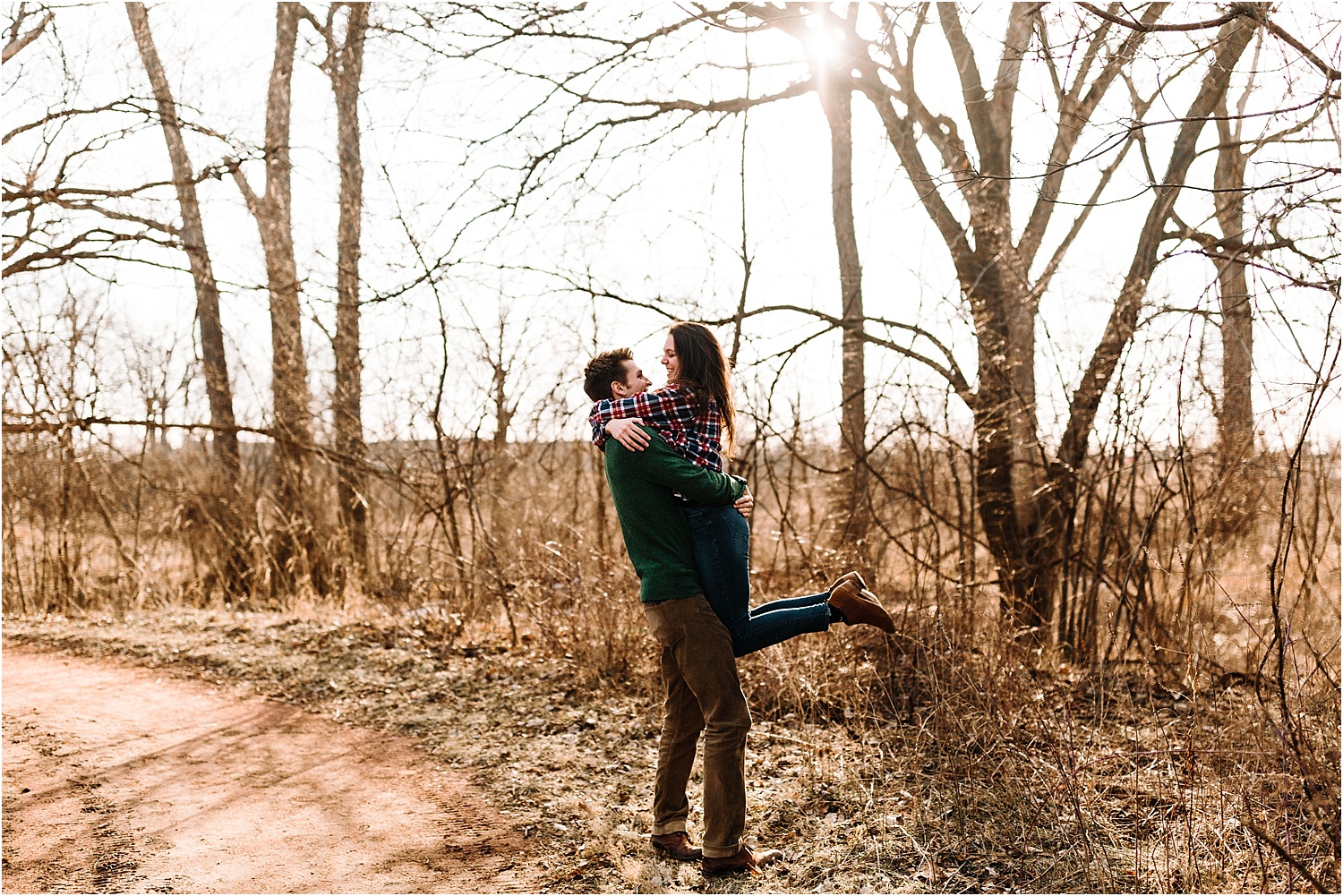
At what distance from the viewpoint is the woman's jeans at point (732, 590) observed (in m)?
3.76

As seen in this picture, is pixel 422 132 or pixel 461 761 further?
pixel 422 132

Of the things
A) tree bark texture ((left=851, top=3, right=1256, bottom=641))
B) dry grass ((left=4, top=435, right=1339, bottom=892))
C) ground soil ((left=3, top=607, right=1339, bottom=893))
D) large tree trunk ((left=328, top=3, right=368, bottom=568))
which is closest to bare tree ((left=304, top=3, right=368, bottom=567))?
large tree trunk ((left=328, top=3, right=368, bottom=568))

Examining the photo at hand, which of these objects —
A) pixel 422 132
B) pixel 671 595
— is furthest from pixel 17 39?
pixel 671 595

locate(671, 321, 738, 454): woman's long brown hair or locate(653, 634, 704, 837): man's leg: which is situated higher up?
locate(671, 321, 738, 454): woman's long brown hair

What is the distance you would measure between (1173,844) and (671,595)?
2.18 m

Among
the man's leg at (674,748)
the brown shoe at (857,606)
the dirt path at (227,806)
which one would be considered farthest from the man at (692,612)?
the dirt path at (227,806)

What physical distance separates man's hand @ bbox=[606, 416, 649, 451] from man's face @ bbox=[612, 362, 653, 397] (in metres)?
0.26

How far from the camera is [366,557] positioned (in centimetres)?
988

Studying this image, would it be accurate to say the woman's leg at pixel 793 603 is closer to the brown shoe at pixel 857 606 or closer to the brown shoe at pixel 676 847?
the brown shoe at pixel 857 606

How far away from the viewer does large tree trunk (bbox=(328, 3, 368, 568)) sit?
30.7 feet

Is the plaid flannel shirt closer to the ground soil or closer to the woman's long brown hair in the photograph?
the woman's long brown hair

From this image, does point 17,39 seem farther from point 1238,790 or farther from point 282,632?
point 1238,790

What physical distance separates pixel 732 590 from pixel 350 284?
6.79 metres

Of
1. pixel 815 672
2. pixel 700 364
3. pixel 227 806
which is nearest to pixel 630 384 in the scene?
pixel 700 364
